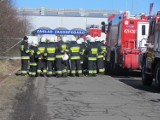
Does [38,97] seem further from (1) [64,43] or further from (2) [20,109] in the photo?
(1) [64,43]

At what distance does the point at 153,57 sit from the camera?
16188 millimetres

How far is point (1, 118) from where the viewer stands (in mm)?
9523

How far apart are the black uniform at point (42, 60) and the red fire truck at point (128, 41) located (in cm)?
377

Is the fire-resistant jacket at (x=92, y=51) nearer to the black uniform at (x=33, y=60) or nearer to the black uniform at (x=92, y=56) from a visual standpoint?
the black uniform at (x=92, y=56)

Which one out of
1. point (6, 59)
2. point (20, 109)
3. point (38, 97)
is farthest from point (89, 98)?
point (6, 59)

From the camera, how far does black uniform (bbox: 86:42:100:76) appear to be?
2130 cm

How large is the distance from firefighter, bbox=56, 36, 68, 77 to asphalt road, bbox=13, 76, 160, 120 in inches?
153

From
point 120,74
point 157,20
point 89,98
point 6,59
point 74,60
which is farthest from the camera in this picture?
point 6,59

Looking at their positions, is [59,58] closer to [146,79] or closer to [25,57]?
[25,57]

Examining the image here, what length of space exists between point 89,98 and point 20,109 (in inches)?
109

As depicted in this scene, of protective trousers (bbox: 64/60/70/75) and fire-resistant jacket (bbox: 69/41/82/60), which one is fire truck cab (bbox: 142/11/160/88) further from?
protective trousers (bbox: 64/60/70/75)

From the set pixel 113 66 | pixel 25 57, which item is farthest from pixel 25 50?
pixel 113 66

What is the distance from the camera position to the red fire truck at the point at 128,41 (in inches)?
817

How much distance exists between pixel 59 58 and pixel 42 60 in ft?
2.83
